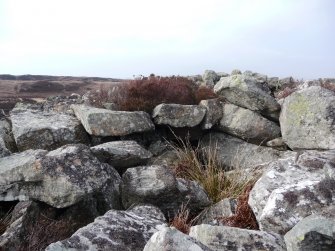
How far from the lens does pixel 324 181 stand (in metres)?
4.75

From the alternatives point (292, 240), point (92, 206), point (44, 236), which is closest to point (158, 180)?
point (92, 206)

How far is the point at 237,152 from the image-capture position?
879 centimetres

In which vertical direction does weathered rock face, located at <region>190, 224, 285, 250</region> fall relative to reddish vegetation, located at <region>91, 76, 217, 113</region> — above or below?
below

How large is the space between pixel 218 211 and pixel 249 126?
12.2 ft

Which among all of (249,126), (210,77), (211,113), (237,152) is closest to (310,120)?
(249,126)

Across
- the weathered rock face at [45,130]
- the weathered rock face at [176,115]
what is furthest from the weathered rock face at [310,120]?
the weathered rock face at [45,130]

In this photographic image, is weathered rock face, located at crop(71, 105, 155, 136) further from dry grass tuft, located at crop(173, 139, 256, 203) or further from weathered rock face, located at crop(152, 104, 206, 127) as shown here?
dry grass tuft, located at crop(173, 139, 256, 203)

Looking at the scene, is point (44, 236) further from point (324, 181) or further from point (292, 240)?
point (324, 181)

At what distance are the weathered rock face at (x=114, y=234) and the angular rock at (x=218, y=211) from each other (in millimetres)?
1184

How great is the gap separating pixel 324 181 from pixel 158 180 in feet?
7.75

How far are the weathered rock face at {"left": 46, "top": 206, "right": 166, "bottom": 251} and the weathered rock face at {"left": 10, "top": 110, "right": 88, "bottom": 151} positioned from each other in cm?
366

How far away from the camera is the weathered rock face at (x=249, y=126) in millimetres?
9102

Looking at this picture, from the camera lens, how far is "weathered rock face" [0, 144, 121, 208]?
5.46 metres

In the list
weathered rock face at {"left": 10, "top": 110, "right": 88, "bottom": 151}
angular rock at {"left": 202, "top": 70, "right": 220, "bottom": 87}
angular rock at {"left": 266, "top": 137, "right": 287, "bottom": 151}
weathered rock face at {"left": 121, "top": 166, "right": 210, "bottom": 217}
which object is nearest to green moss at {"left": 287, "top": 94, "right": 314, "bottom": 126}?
angular rock at {"left": 266, "top": 137, "right": 287, "bottom": 151}
